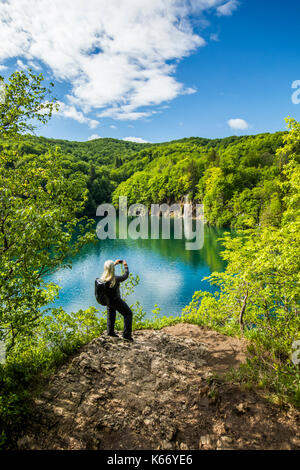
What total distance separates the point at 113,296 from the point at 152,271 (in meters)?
20.1

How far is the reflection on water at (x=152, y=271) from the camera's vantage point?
1841 cm

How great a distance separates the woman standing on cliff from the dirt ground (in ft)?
1.91

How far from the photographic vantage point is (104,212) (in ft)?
289

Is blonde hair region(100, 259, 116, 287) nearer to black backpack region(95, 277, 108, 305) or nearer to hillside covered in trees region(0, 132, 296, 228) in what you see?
black backpack region(95, 277, 108, 305)

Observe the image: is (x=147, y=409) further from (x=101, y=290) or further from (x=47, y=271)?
(x=47, y=271)

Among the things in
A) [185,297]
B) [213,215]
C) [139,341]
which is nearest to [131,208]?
[213,215]

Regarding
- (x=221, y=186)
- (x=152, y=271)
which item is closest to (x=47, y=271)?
(x=152, y=271)

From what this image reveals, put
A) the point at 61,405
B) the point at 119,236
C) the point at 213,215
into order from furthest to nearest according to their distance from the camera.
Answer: the point at 213,215 < the point at 119,236 < the point at 61,405

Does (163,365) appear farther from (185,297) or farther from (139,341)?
(185,297)

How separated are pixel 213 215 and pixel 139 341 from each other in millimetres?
55572

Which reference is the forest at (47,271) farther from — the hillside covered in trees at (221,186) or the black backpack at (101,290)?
the hillside covered in trees at (221,186)

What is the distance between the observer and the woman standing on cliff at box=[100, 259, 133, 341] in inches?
218

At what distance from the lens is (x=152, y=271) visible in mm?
25688
